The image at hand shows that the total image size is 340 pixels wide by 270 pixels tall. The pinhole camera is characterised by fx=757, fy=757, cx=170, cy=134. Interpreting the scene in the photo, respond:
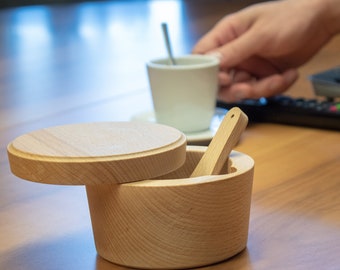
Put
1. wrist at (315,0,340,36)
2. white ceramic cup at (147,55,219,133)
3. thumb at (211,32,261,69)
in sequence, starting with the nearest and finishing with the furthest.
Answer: white ceramic cup at (147,55,219,133), thumb at (211,32,261,69), wrist at (315,0,340,36)

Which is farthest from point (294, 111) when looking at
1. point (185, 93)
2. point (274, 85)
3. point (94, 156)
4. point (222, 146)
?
point (94, 156)

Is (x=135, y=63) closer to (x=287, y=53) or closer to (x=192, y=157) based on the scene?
(x=287, y=53)

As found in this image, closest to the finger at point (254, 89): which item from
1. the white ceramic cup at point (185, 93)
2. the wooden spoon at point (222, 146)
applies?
the white ceramic cup at point (185, 93)

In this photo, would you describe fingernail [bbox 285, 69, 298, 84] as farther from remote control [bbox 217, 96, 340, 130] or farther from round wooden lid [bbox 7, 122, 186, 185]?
round wooden lid [bbox 7, 122, 186, 185]

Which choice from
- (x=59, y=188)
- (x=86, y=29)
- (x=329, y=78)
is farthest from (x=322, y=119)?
(x=86, y=29)

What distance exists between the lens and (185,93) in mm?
1036

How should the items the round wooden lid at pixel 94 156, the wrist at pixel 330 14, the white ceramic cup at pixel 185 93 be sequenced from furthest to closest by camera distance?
1. the wrist at pixel 330 14
2. the white ceramic cup at pixel 185 93
3. the round wooden lid at pixel 94 156

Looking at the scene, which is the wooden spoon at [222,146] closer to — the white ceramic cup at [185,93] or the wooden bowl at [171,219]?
the wooden bowl at [171,219]

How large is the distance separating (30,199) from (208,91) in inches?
13.2

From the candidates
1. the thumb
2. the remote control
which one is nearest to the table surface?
the remote control

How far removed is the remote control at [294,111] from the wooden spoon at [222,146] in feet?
1.44

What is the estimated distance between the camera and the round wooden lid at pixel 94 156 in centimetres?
58

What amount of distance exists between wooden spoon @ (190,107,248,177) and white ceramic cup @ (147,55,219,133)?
0.36 m

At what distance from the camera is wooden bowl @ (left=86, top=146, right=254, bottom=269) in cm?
60
